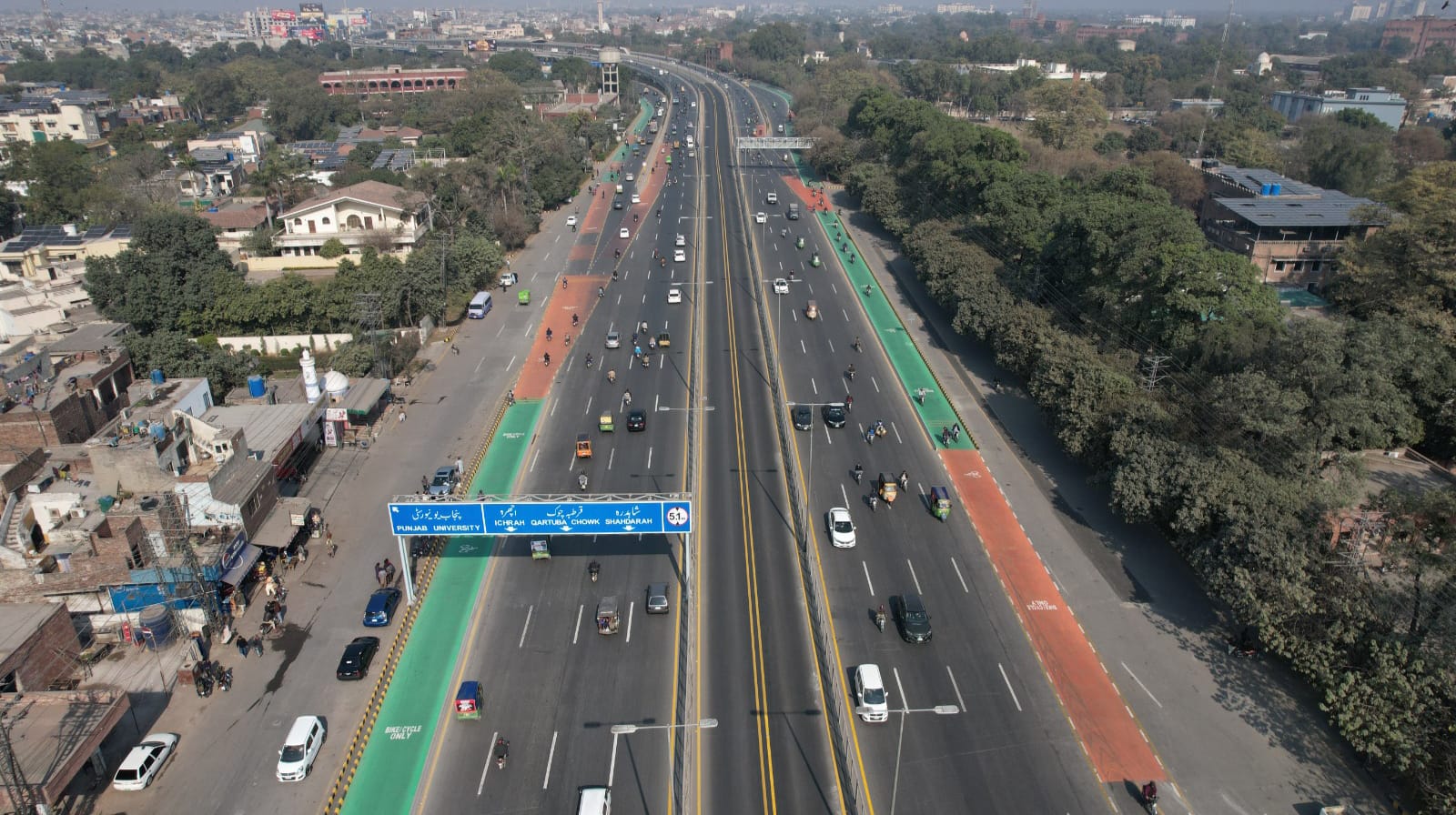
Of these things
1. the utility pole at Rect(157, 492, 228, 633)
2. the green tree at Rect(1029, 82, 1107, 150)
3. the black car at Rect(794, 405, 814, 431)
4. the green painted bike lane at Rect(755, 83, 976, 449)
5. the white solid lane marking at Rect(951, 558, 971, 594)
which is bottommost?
the green painted bike lane at Rect(755, 83, 976, 449)

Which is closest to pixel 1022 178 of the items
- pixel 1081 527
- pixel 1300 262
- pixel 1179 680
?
pixel 1300 262

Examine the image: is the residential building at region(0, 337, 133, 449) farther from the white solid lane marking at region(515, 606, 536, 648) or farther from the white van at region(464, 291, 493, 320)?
the white solid lane marking at region(515, 606, 536, 648)

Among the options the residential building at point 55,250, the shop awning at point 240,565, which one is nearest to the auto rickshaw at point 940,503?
the shop awning at point 240,565

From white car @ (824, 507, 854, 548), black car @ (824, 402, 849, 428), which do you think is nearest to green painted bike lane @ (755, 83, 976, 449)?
black car @ (824, 402, 849, 428)

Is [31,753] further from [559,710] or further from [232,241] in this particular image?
[232,241]

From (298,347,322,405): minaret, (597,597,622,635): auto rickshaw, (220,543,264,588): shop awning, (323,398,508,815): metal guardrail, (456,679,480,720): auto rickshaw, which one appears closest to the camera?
(323,398,508,815): metal guardrail

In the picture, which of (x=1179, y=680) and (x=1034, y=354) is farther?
(x=1034, y=354)

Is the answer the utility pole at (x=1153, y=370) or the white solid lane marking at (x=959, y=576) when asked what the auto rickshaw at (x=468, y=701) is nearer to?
the white solid lane marking at (x=959, y=576)
